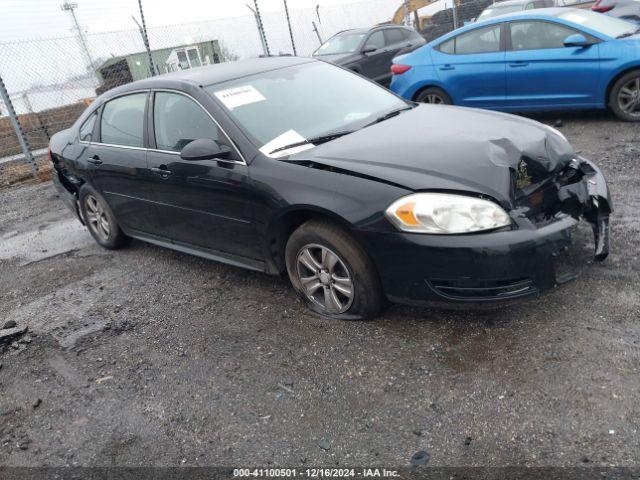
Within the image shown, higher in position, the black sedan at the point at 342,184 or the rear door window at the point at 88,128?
the rear door window at the point at 88,128

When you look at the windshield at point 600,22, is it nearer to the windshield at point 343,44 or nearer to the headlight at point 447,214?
the windshield at point 343,44

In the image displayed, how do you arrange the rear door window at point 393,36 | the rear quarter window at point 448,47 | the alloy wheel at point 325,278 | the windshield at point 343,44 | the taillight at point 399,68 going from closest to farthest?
the alloy wheel at point 325,278 < the rear quarter window at point 448,47 < the taillight at point 399,68 < the windshield at point 343,44 < the rear door window at point 393,36

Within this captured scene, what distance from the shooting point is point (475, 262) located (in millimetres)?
2840

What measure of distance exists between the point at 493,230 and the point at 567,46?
5112 millimetres

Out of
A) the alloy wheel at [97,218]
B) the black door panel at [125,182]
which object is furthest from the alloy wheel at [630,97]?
the alloy wheel at [97,218]

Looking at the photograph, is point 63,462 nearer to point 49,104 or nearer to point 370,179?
point 370,179

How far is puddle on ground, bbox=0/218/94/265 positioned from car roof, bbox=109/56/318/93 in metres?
2.10

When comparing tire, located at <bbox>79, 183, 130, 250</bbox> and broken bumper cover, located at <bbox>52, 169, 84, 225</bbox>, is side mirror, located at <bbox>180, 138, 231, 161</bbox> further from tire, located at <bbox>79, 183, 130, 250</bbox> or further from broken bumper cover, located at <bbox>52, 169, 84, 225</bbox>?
broken bumper cover, located at <bbox>52, 169, 84, 225</bbox>

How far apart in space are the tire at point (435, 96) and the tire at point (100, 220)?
16.1ft

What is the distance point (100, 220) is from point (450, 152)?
369 cm

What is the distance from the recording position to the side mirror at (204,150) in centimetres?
356

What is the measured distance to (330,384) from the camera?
2.96 metres

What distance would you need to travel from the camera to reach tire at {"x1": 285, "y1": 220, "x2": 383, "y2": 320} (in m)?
3.21

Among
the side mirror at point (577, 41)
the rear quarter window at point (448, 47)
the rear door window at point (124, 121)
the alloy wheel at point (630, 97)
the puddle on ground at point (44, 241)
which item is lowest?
the puddle on ground at point (44, 241)
